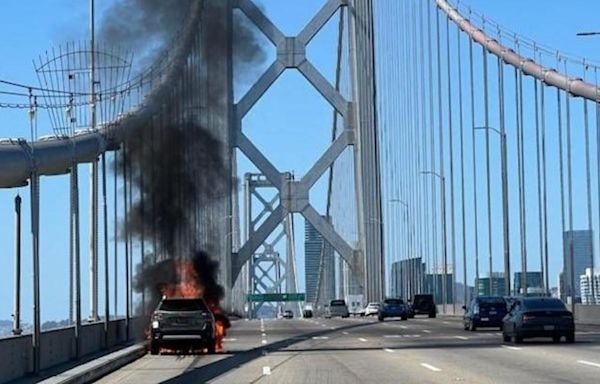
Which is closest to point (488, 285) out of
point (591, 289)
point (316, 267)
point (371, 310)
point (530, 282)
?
point (530, 282)

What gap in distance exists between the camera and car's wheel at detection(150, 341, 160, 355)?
37156mm

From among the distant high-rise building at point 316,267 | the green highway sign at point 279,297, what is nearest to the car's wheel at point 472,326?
the distant high-rise building at point 316,267

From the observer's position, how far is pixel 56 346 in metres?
28.8

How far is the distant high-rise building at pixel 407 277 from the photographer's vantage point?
10234 centimetres

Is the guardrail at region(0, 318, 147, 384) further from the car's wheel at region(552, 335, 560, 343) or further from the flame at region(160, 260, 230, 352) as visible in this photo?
the car's wheel at region(552, 335, 560, 343)

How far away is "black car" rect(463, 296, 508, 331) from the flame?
912 centimetres

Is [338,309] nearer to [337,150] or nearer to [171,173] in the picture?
[337,150]

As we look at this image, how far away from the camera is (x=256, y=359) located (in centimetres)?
3275

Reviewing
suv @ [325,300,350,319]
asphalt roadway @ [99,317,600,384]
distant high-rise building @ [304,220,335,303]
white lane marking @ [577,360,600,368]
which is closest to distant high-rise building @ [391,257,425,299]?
suv @ [325,300,350,319]

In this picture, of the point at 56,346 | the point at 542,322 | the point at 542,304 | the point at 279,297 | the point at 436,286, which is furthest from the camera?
the point at 279,297

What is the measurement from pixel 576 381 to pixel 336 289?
4312 inches

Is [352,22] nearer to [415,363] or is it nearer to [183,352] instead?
[183,352]

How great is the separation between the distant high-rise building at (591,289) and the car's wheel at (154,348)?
27311mm

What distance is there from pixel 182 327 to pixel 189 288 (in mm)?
15409
